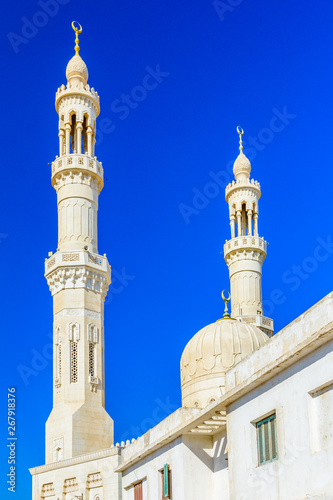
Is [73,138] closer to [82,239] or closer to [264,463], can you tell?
[82,239]

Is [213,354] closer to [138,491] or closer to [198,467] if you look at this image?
[138,491]

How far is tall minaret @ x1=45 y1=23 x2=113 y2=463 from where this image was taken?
29.5 meters

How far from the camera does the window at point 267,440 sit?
44.8ft

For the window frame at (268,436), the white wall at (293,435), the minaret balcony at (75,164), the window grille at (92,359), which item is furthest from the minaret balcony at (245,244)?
the window frame at (268,436)

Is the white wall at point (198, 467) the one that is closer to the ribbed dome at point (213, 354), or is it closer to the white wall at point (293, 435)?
the white wall at point (293, 435)

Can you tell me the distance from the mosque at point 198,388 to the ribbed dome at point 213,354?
4 centimetres

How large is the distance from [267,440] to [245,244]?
27024 mm

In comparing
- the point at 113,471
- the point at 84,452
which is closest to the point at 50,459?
the point at 84,452

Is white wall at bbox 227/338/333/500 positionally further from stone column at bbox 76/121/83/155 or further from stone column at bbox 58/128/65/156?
stone column at bbox 58/128/65/156

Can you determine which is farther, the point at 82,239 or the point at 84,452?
the point at 82,239

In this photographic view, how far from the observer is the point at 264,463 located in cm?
1385

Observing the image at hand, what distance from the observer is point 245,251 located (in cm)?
4066

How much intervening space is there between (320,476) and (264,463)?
2.07 metres

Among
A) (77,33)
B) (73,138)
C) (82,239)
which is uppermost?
(77,33)
